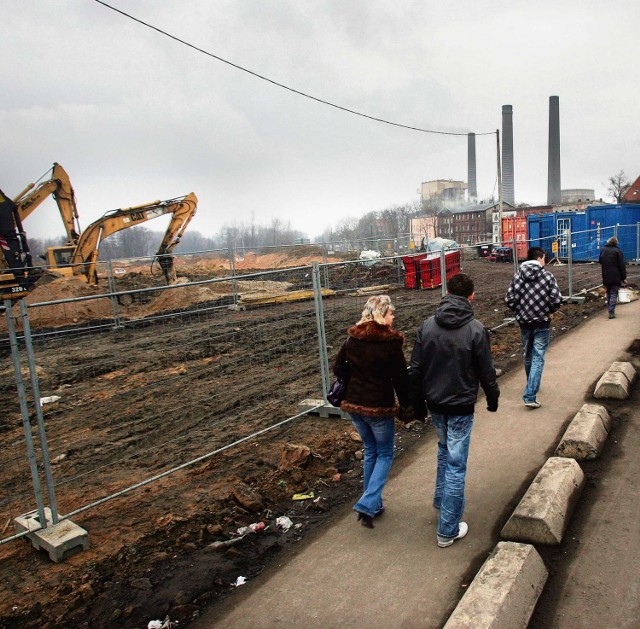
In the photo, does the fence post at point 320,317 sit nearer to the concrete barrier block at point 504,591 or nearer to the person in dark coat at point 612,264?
the concrete barrier block at point 504,591

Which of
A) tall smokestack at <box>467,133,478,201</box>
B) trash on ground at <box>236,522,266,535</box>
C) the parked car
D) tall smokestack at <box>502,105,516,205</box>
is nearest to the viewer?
trash on ground at <box>236,522,266,535</box>

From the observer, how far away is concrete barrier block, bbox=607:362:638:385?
7.42 metres

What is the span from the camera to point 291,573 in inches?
159

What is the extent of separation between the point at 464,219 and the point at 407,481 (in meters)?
76.1

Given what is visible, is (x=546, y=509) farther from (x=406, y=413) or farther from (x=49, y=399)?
(x=49, y=399)

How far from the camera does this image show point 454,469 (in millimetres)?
4055

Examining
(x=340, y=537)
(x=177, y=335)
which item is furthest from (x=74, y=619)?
(x=177, y=335)

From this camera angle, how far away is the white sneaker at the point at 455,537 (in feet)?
13.6

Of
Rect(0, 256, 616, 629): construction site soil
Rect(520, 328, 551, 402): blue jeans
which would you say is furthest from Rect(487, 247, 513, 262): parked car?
Rect(0, 256, 616, 629): construction site soil

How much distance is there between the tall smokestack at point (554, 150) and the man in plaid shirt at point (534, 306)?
8222 centimetres

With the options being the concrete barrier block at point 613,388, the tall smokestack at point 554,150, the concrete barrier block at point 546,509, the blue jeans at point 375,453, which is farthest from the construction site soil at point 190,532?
the tall smokestack at point 554,150

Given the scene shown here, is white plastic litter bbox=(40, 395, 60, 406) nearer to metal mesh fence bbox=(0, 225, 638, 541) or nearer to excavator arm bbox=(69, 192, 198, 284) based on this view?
metal mesh fence bbox=(0, 225, 638, 541)

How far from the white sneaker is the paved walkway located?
5 centimetres

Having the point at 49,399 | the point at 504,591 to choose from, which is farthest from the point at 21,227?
the point at 504,591
